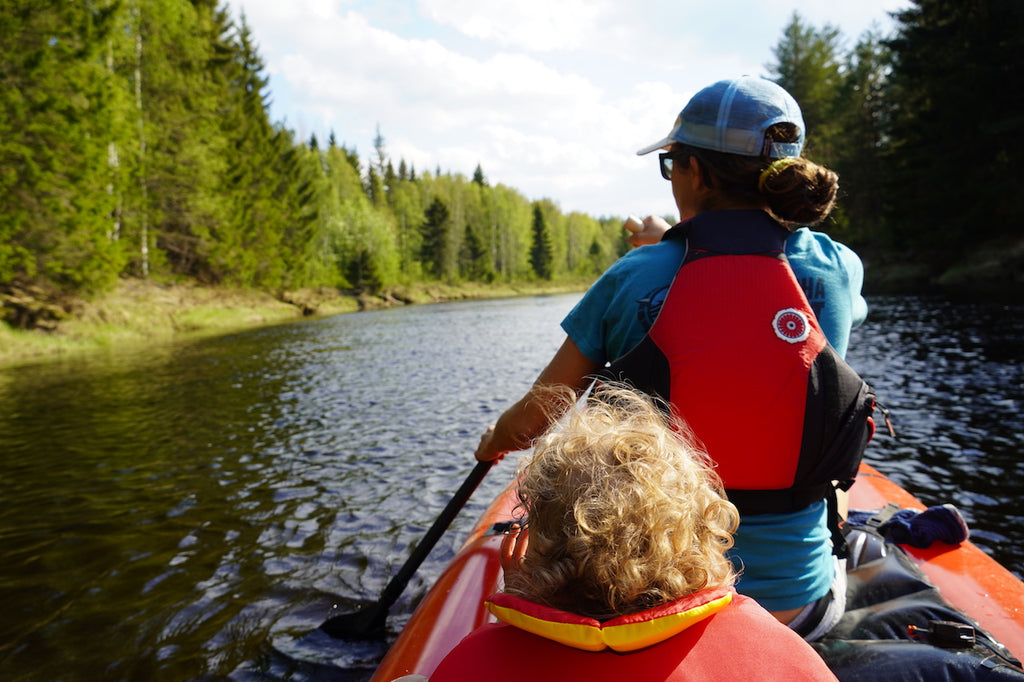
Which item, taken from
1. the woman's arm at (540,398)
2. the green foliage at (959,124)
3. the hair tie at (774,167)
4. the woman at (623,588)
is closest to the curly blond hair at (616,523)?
the woman at (623,588)

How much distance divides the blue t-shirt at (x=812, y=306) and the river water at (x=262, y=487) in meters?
2.34

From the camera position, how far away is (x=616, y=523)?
0.98 meters

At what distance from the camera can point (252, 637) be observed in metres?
3.34

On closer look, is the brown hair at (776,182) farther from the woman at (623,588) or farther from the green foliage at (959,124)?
the green foliage at (959,124)

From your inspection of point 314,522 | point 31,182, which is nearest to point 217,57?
point 31,182

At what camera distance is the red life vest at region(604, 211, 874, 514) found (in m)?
1.44

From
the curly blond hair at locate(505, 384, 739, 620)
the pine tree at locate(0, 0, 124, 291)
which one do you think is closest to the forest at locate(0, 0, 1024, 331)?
the pine tree at locate(0, 0, 124, 291)

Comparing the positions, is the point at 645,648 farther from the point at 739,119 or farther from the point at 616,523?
the point at 739,119

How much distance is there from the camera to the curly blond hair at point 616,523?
0.97 m

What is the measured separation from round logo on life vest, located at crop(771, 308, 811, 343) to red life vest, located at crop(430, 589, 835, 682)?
671mm

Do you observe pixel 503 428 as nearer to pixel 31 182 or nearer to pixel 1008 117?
pixel 31 182

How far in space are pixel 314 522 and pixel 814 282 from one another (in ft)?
14.1

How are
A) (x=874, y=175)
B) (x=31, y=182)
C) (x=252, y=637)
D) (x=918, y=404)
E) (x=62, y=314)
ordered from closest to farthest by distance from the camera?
(x=252, y=637), (x=918, y=404), (x=31, y=182), (x=62, y=314), (x=874, y=175)

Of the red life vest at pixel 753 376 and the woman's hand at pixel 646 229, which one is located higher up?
the woman's hand at pixel 646 229
